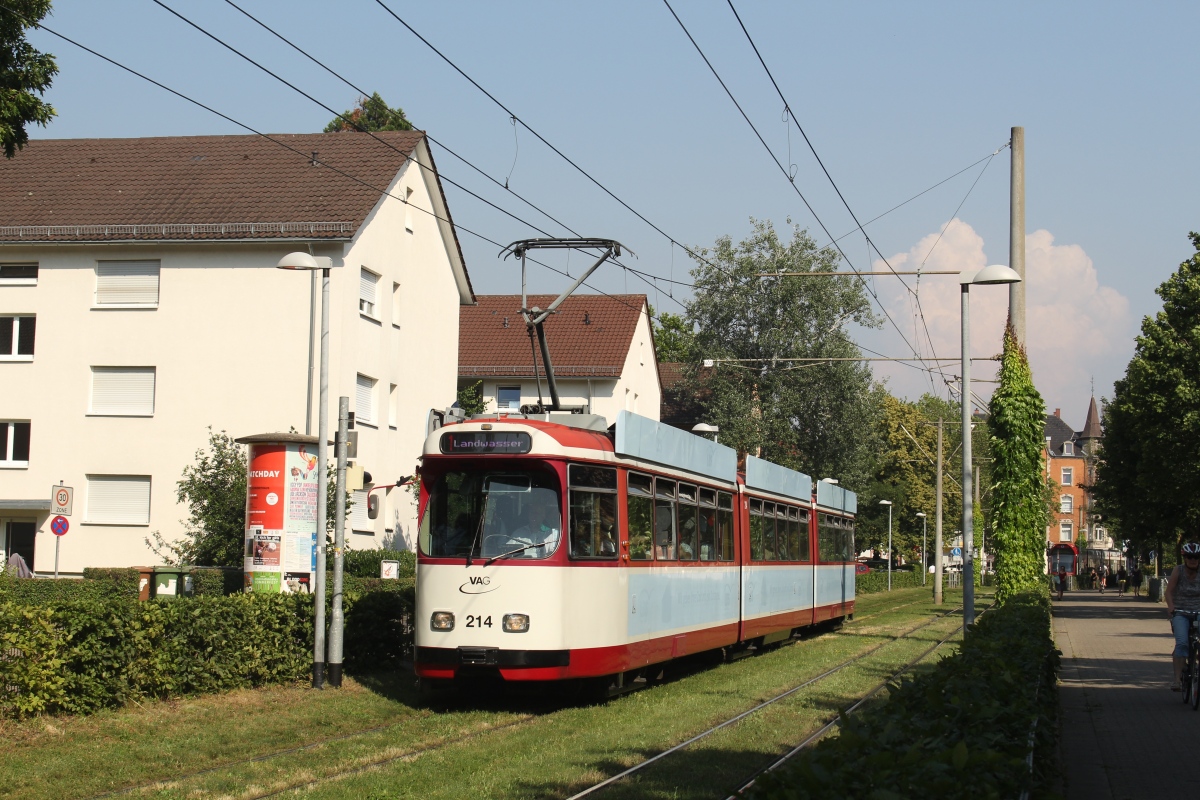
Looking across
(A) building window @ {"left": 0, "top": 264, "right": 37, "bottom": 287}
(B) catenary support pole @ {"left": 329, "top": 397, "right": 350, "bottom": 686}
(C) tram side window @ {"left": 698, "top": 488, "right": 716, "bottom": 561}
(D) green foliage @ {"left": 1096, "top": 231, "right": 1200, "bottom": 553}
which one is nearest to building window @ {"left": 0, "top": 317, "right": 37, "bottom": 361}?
(A) building window @ {"left": 0, "top": 264, "right": 37, "bottom": 287}

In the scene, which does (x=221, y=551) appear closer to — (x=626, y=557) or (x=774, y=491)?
(x=774, y=491)

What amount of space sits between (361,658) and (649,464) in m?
4.50

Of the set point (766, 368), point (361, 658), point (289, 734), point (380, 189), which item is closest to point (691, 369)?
point (766, 368)

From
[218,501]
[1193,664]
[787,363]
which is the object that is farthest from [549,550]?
[787,363]

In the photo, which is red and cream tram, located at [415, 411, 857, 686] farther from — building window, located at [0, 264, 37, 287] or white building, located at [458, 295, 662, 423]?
white building, located at [458, 295, 662, 423]

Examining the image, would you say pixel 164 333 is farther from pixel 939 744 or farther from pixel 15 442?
pixel 939 744

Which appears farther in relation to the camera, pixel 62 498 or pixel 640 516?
pixel 62 498

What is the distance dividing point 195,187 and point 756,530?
18905 millimetres

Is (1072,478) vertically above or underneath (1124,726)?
above

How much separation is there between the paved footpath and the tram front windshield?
5.16 metres

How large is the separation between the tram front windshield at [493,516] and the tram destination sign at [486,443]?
23cm

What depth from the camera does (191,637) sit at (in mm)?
13375

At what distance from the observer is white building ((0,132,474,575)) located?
100 feet

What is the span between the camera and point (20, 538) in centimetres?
3178
